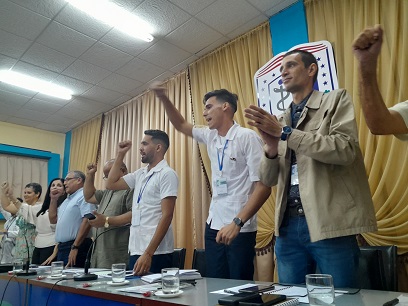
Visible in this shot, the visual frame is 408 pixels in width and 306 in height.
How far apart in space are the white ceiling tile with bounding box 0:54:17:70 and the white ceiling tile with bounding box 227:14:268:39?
2464 millimetres

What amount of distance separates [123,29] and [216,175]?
6.62 feet

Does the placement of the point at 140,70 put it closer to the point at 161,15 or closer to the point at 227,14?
the point at 161,15

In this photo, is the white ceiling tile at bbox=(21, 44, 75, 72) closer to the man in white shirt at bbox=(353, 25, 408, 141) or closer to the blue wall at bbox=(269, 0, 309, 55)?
the blue wall at bbox=(269, 0, 309, 55)

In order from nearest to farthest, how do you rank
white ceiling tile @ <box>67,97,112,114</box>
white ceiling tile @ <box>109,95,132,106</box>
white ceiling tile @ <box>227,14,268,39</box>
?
white ceiling tile @ <box>227,14,268,39</box> → white ceiling tile @ <box>109,95,132,106</box> → white ceiling tile @ <box>67,97,112,114</box>

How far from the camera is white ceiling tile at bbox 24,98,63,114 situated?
181 inches

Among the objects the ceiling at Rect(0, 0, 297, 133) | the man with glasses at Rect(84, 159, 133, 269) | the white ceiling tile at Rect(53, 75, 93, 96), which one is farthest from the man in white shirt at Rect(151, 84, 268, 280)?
the white ceiling tile at Rect(53, 75, 93, 96)

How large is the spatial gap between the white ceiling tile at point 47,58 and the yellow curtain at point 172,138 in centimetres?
111

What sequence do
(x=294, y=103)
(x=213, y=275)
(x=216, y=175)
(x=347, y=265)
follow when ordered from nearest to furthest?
1. (x=347, y=265)
2. (x=294, y=103)
3. (x=213, y=275)
4. (x=216, y=175)

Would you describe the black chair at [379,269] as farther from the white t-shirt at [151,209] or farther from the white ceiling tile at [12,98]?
the white ceiling tile at [12,98]

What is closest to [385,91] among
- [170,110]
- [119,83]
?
[170,110]

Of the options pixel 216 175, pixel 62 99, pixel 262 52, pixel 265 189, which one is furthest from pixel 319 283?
pixel 62 99

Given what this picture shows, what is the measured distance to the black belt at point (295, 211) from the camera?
1211mm

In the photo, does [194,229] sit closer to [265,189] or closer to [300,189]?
[265,189]

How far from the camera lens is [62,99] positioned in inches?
178
